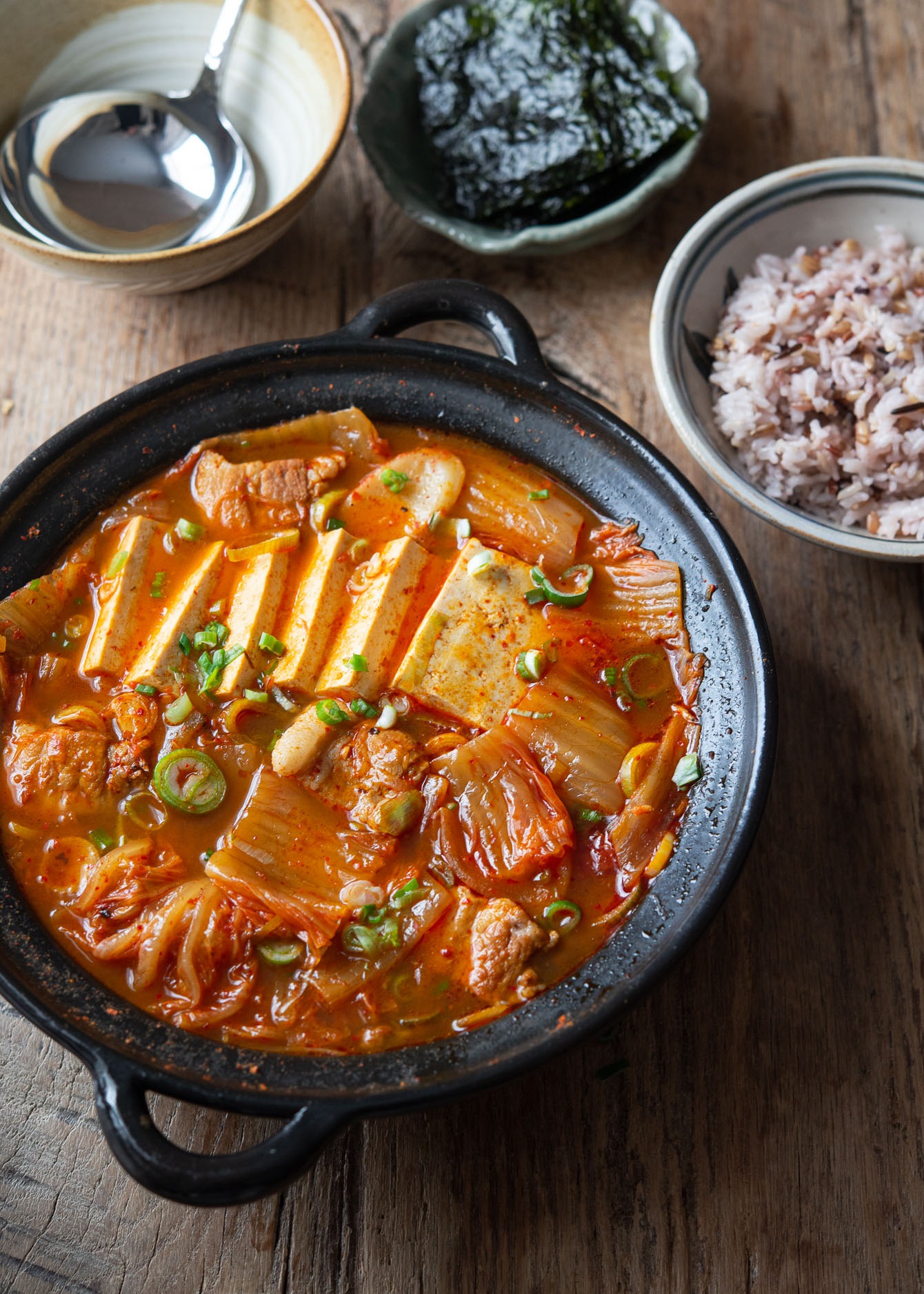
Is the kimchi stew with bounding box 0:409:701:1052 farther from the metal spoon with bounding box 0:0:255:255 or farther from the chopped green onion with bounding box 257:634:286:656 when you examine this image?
the metal spoon with bounding box 0:0:255:255

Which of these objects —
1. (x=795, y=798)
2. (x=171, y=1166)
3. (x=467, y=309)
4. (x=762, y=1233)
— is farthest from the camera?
(x=795, y=798)

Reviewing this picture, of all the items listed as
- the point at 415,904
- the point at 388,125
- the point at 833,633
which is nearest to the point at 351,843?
the point at 415,904

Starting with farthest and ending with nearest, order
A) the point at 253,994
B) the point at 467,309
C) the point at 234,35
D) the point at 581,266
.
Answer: the point at 581,266 < the point at 234,35 < the point at 467,309 < the point at 253,994

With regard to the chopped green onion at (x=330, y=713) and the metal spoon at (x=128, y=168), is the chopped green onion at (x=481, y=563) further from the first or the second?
the metal spoon at (x=128, y=168)

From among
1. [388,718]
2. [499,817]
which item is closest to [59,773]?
[388,718]

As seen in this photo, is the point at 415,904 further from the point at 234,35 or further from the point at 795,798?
the point at 234,35

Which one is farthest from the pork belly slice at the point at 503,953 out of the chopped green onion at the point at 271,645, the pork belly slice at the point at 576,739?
the chopped green onion at the point at 271,645

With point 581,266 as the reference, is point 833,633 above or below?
below
